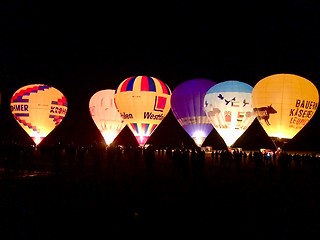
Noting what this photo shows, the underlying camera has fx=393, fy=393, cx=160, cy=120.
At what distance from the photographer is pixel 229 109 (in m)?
27.7

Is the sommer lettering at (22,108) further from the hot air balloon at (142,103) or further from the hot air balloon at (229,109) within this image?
the hot air balloon at (229,109)

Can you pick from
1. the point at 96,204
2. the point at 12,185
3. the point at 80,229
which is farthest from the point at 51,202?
the point at 12,185

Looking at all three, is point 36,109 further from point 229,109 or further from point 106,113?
point 229,109

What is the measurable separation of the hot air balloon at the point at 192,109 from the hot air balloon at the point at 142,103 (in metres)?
1.10

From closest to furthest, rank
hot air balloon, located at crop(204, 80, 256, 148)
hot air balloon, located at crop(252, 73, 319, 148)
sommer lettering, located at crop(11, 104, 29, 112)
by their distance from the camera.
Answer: hot air balloon, located at crop(252, 73, 319, 148)
hot air balloon, located at crop(204, 80, 256, 148)
sommer lettering, located at crop(11, 104, 29, 112)

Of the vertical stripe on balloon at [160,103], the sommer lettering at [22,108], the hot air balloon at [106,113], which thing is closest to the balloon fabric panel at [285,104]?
the vertical stripe on balloon at [160,103]

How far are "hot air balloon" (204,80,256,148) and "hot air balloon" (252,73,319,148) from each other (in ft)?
7.48

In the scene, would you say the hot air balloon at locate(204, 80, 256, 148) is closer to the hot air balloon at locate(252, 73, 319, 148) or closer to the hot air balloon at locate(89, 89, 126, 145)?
the hot air balloon at locate(252, 73, 319, 148)

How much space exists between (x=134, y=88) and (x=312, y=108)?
502 inches

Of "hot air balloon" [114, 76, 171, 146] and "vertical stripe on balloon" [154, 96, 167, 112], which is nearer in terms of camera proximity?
"hot air balloon" [114, 76, 171, 146]

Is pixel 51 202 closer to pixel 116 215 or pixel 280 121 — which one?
pixel 116 215

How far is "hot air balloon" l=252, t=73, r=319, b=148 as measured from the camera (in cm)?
2467

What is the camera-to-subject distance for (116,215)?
6742 millimetres

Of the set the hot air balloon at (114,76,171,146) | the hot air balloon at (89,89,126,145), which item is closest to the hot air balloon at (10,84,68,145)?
the hot air balloon at (89,89,126,145)
